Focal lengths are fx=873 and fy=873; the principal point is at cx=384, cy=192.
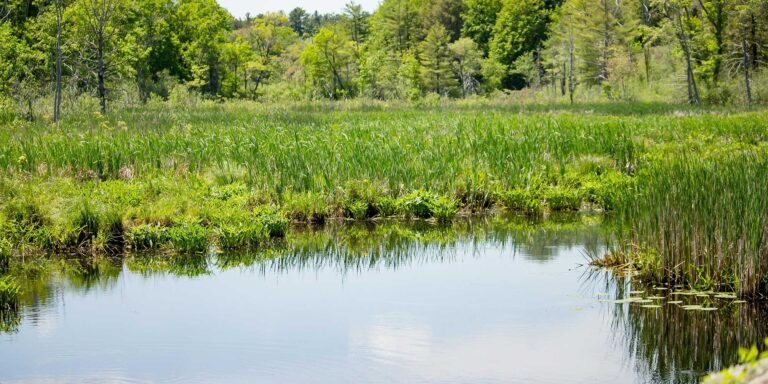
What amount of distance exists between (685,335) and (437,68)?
72266mm

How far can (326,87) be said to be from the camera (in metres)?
78.8

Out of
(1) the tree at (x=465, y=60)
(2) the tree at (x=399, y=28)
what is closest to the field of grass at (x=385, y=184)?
(1) the tree at (x=465, y=60)

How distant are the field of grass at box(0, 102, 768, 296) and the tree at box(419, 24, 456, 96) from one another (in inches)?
2239

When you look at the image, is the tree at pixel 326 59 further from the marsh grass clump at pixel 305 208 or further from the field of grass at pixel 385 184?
the marsh grass clump at pixel 305 208

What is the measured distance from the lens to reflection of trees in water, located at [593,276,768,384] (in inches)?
280

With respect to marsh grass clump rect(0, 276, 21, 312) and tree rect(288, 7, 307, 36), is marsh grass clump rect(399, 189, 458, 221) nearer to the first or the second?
marsh grass clump rect(0, 276, 21, 312)

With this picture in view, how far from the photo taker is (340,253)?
1195 centimetres

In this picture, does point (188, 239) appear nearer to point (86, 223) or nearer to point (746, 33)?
point (86, 223)

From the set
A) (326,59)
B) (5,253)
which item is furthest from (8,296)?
(326,59)

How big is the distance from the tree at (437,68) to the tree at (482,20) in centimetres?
1530

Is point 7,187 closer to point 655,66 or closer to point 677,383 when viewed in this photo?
point 677,383

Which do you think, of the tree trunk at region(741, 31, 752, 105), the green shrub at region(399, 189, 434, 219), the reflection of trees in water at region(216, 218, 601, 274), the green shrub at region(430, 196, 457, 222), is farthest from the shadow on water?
the tree trunk at region(741, 31, 752, 105)

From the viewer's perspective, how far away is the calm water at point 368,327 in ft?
23.5

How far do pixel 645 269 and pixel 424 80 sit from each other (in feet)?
230
